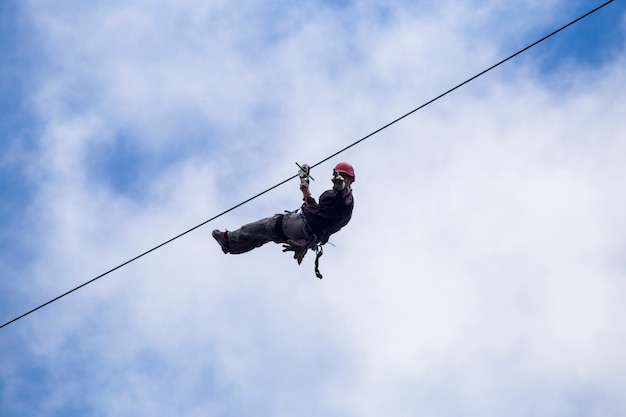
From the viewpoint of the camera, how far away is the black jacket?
9906 mm

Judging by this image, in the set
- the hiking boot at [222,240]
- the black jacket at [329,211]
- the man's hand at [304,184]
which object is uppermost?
the hiking boot at [222,240]

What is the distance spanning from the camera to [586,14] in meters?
8.81

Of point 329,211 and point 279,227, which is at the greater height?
point 279,227

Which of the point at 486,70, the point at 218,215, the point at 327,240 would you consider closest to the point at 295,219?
the point at 327,240

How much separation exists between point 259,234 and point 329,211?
110cm

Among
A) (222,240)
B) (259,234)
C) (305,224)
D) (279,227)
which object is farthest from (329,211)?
(222,240)

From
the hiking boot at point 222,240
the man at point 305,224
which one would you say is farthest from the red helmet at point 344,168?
the hiking boot at point 222,240

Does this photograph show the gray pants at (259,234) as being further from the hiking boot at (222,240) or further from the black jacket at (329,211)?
the black jacket at (329,211)

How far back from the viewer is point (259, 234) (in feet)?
34.9

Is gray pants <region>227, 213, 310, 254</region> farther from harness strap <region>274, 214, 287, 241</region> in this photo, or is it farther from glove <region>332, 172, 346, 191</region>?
glove <region>332, 172, 346, 191</region>

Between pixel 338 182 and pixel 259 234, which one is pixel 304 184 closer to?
pixel 338 182

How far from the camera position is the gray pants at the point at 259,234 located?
10.5 m

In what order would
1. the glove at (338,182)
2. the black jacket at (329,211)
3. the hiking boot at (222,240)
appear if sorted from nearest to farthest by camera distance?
the glove at (338,182)
the black jacket at (329,211)
the hiking boot at (222,240)

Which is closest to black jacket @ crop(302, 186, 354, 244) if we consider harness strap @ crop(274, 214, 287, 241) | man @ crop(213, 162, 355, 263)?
man @ crop(213, 162, 355, 263)
